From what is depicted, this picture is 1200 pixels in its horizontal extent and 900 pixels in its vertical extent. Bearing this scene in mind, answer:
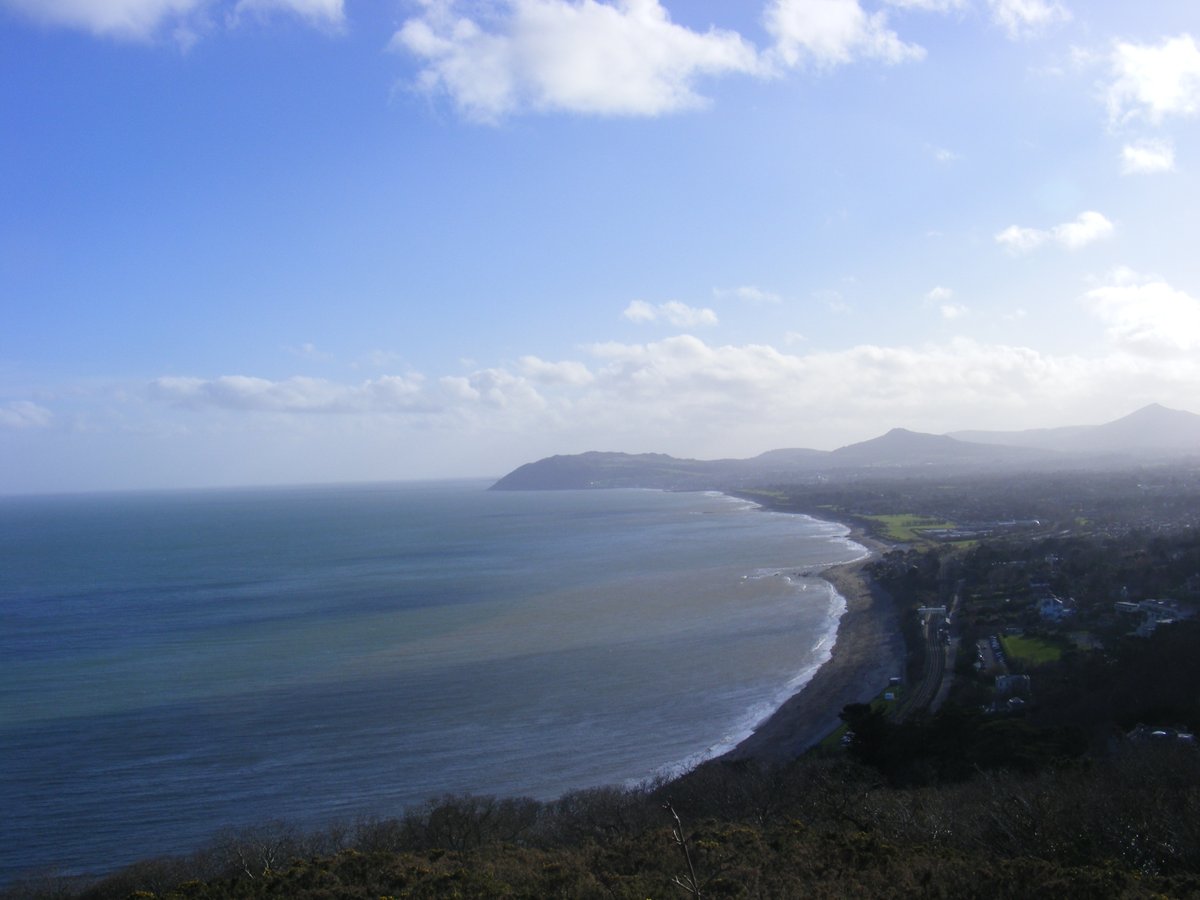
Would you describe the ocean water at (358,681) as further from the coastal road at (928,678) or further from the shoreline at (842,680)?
the coastal road at (928,678)

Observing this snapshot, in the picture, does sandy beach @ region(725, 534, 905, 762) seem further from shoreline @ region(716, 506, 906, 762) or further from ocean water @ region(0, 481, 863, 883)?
ocean water @ region(0, 481, 863, 883)

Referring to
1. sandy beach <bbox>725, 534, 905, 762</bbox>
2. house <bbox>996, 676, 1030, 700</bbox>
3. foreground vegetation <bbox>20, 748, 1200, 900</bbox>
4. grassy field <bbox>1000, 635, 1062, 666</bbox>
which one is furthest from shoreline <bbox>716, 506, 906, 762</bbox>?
foreground vegetation <bbox>20, 748, 1200, 900</bbox>

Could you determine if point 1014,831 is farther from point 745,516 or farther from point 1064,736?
point 745,516

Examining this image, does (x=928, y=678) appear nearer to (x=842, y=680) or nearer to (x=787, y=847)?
(x=842, y=680)

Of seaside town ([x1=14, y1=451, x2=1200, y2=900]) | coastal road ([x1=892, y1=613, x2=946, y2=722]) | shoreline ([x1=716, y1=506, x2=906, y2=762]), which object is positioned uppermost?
seaside town ([x1=14, y1=451, x2=1200, y2=900])

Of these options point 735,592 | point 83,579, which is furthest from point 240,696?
point 83,579

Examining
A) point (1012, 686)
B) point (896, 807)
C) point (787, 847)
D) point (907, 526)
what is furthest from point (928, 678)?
point (907, 526)
